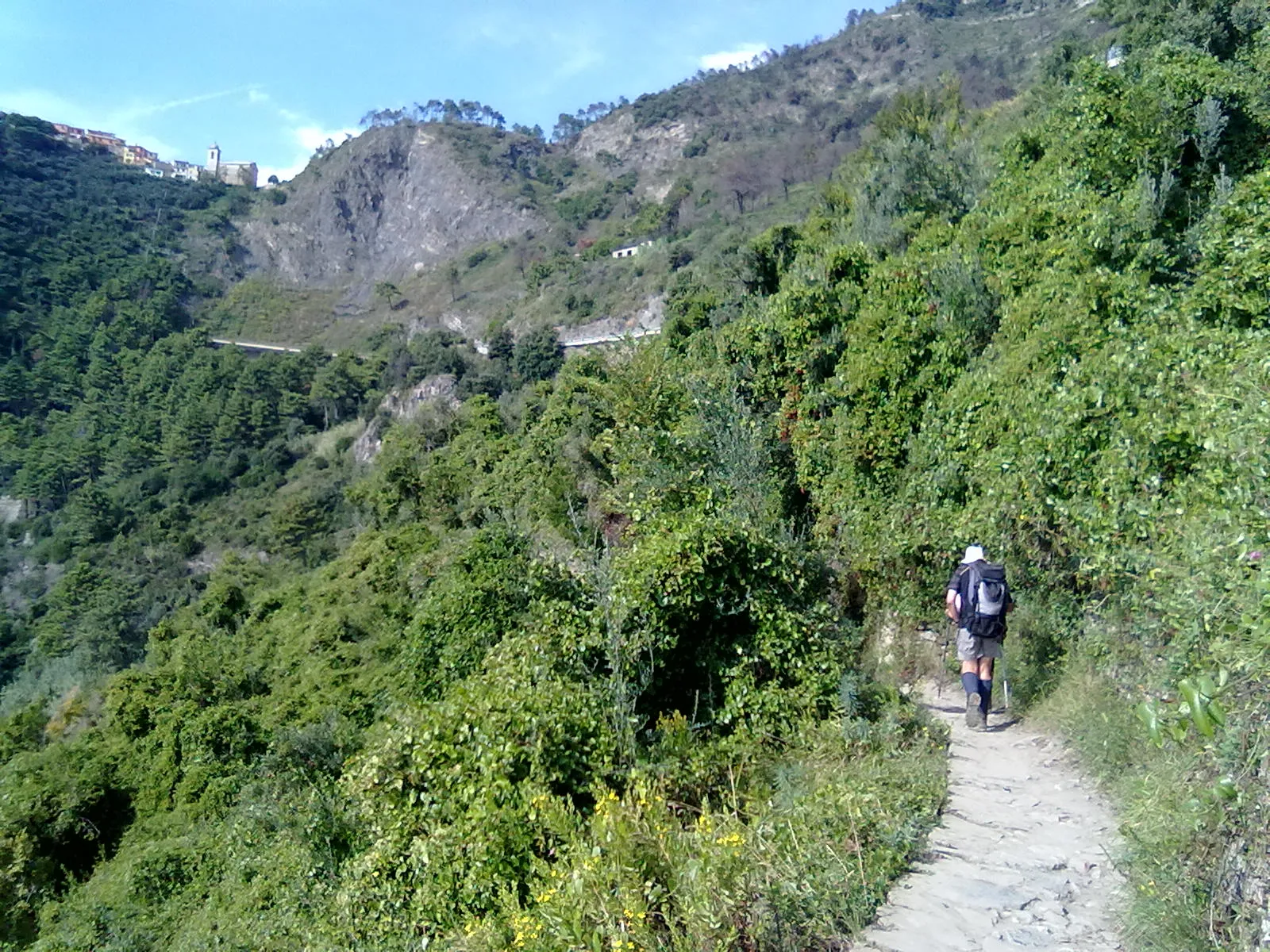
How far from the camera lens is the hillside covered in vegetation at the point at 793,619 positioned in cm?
370

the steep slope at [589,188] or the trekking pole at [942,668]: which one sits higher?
the steep slope at [589,188]

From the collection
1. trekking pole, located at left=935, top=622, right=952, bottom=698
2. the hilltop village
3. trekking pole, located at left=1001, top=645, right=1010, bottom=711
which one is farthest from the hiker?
the hilltop village

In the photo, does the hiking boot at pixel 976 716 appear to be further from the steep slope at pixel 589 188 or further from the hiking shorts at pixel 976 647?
the steep slope at pixel 589 188

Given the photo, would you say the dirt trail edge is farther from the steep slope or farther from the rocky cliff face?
the rocky cliff face

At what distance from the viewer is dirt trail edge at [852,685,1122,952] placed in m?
3.23

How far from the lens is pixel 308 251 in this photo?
387ft

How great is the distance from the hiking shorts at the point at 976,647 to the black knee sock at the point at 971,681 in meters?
0.10

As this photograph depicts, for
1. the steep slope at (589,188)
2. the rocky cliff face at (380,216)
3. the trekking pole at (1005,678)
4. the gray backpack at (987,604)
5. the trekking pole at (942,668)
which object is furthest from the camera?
the rocky cliff face at (380,216)

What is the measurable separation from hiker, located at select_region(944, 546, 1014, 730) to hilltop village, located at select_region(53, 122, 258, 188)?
475 feet

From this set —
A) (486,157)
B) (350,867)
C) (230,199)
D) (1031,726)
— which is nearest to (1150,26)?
(1031,726)

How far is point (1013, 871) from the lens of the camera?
377 centimetres

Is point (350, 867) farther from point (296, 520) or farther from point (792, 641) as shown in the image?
point (296, 520)

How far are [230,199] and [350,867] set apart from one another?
13830 cm

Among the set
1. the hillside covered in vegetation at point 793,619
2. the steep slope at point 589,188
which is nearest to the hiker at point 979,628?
the hillside covered in vegetation at point 793,619
